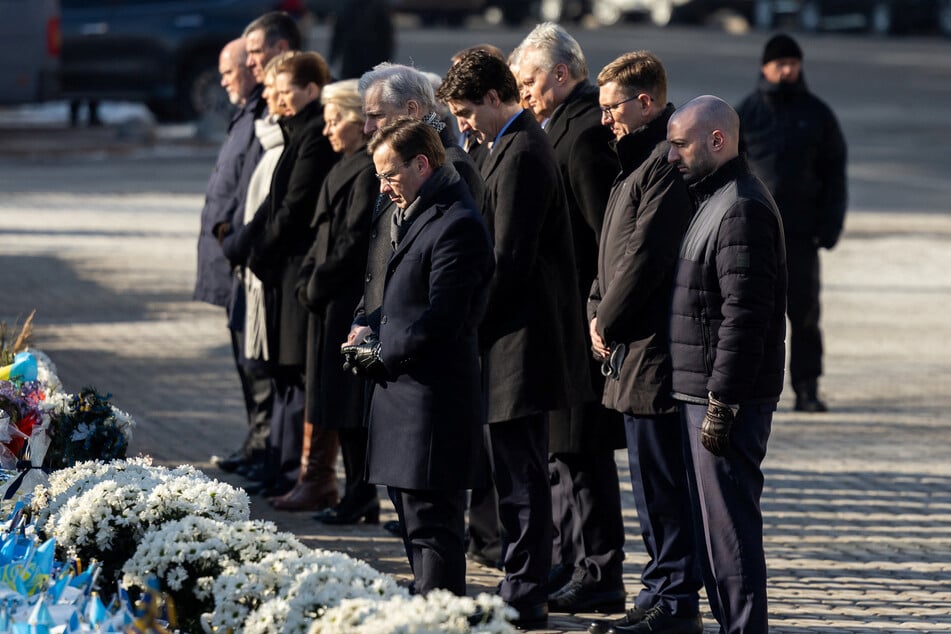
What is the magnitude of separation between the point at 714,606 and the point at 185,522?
1883 millimetres

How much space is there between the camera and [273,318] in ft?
27.0

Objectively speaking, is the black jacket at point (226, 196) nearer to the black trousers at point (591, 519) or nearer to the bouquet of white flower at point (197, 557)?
the black trousers at point (591, 519)

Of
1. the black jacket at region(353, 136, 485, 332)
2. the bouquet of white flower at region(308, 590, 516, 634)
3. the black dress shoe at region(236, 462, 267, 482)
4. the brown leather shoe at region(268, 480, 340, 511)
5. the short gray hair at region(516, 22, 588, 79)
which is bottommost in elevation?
the black dress shoe at region(236, 462, 267, 482)

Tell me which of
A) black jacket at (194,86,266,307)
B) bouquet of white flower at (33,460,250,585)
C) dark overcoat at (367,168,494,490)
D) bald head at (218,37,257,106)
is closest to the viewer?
bouquet of white flower at (33,460,250,585)

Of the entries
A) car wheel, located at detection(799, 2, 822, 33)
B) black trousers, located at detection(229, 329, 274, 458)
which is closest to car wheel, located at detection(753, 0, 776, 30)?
car wheel, located at detection(799, 2, 822, 33)

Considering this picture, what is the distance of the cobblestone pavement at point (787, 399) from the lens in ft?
23.6

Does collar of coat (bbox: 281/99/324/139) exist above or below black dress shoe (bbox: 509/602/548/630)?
above

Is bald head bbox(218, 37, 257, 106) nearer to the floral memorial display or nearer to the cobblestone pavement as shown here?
the cobblestone pavement

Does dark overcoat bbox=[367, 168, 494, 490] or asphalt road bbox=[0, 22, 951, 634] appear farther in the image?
asphalt road bbox=[0, 22, 951, 634]

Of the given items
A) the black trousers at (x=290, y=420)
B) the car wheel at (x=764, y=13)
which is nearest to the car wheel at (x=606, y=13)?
the car wheel at (x=764, y=13)

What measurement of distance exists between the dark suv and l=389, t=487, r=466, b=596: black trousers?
57.5 feet

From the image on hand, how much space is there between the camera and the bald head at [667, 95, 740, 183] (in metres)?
5.65

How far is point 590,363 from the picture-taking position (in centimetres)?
689

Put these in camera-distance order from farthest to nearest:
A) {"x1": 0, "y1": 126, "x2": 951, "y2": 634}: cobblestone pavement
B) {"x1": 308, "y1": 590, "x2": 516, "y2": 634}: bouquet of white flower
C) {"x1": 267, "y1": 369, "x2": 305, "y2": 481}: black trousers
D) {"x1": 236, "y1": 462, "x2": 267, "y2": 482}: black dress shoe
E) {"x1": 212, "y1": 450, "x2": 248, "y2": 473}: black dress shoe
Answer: {"x1": 212, "y1": 450, "x2": 248, "y2": 473}: black dress shoe → {"x1": 236, "y1": 462, "x2": 267, "y2": 482}: black dress shoe → {"x1": 267, "y1": 369, "x2": 305, "y2": 481}: black trousers → {"x1": 0, "y1": 126, "x2": 951, "y2": 634}: cobblestone pavement → {"x1": 308, "y1": 590, "x2": 516, "y2": 634}: bouquet of white flower
